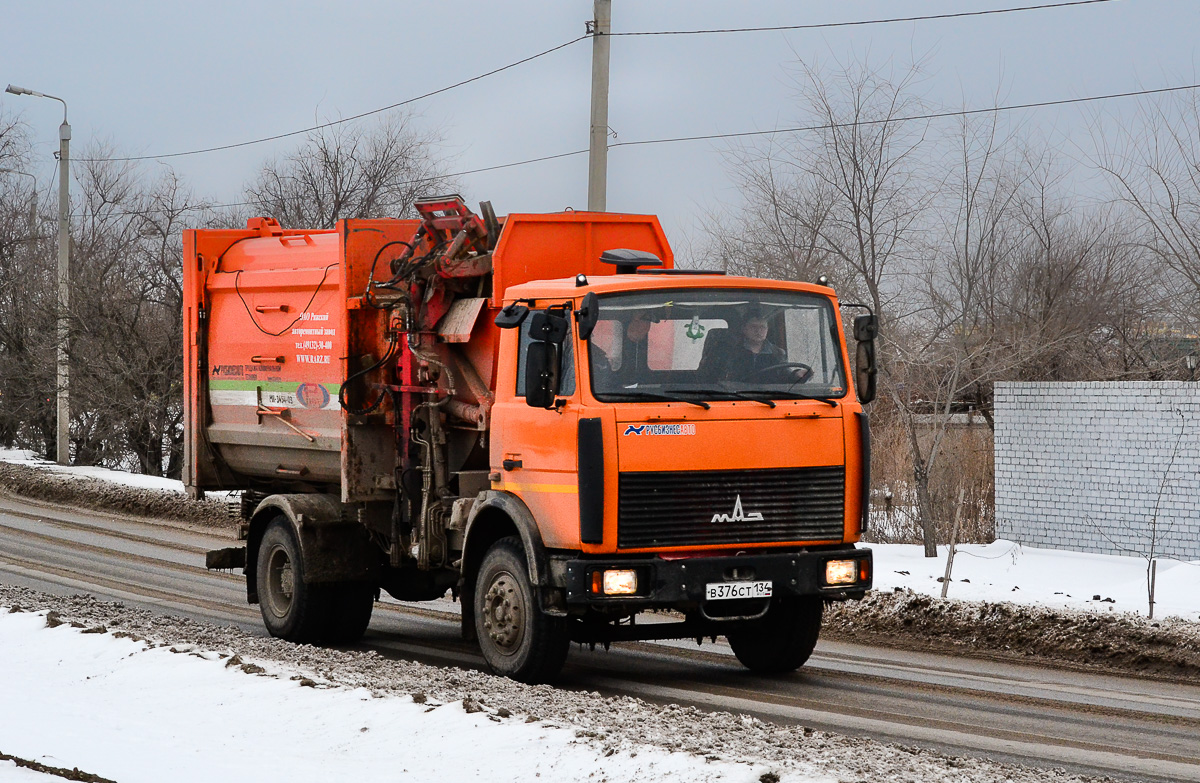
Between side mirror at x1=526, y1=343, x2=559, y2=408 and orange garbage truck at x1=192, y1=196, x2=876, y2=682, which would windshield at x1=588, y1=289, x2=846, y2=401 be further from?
side mirror at x1=526, y1=343, x2=559, y2=408

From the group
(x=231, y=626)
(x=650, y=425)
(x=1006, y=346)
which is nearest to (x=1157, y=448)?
(x=1006, y=346)

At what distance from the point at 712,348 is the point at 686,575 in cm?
139

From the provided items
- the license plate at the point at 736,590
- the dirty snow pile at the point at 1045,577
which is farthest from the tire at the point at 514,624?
the dirty snow pile at the point at 1045,577

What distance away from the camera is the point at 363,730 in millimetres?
7188

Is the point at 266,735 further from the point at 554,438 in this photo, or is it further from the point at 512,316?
the point at 512,316

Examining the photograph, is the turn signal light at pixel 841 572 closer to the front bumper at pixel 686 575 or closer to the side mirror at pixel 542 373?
the front bumper at pixel 686 575

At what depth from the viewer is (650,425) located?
8.23 m

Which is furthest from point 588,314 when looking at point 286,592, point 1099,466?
point 1099,466

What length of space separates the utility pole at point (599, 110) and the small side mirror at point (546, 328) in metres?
7.08

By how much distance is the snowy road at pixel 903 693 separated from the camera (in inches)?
288

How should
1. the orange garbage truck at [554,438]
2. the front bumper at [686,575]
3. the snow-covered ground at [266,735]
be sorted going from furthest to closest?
1. the orange garbage truck at [554,438]
2. the front bumper at [686,575]
3. the snow-covered ground at [266,735]

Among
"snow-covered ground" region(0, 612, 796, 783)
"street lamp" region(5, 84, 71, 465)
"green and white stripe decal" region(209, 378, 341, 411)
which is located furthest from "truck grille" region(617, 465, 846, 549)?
"street lamp" region(5, 84, 71, 465)

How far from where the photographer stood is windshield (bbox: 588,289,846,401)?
8.41m

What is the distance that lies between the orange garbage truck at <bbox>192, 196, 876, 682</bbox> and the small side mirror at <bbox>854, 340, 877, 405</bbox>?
19mm
